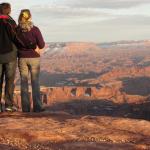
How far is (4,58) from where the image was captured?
7152 millimetres

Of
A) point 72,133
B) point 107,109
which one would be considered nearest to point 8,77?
point 72,133

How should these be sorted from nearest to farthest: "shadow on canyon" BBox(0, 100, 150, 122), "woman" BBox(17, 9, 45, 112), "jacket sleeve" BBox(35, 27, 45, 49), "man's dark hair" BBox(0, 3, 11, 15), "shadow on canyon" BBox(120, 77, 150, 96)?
"man's dark hair" BBox(0, 3, 11, 15)
"woman" BBox(17, 9, 45, 112)
"jacket sleeve" BBox(35, 27, 45, 49)
"shadow on canyon" BBox(0, 100, 150, 122)
"shadow on canyon" BBox(120, 77, 150, 96)

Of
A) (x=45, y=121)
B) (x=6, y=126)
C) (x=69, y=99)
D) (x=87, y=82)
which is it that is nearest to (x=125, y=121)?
(x=45, y=121)

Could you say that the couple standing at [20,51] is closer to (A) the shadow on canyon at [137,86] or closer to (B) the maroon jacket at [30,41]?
(B) the maroon jacket at [30,41]

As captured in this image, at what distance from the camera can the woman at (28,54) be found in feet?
24.0

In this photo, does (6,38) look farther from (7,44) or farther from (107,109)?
(107,109)

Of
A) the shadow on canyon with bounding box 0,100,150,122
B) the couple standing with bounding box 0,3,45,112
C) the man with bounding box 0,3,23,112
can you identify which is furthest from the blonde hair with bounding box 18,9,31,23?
the shadow on canyon with bounding box 0,100,150,122

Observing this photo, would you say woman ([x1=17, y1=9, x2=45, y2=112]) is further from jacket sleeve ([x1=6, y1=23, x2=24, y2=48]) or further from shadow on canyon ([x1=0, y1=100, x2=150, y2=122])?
shadow on canyon ([x1=0, y1=100, x2=150, y2=122])

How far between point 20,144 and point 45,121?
4.15 ft

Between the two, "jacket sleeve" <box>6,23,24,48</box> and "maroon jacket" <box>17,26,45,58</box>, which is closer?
"jacket sleeve" <box>6,23,24,48</box>

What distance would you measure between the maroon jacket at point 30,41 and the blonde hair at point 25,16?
0.74ft

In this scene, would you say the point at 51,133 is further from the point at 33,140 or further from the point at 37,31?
the point at 37,31

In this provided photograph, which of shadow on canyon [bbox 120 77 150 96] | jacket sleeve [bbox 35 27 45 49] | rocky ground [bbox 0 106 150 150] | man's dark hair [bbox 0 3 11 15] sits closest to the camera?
rocky ground [bbox 0 106 150 150]

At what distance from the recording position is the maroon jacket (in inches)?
291
